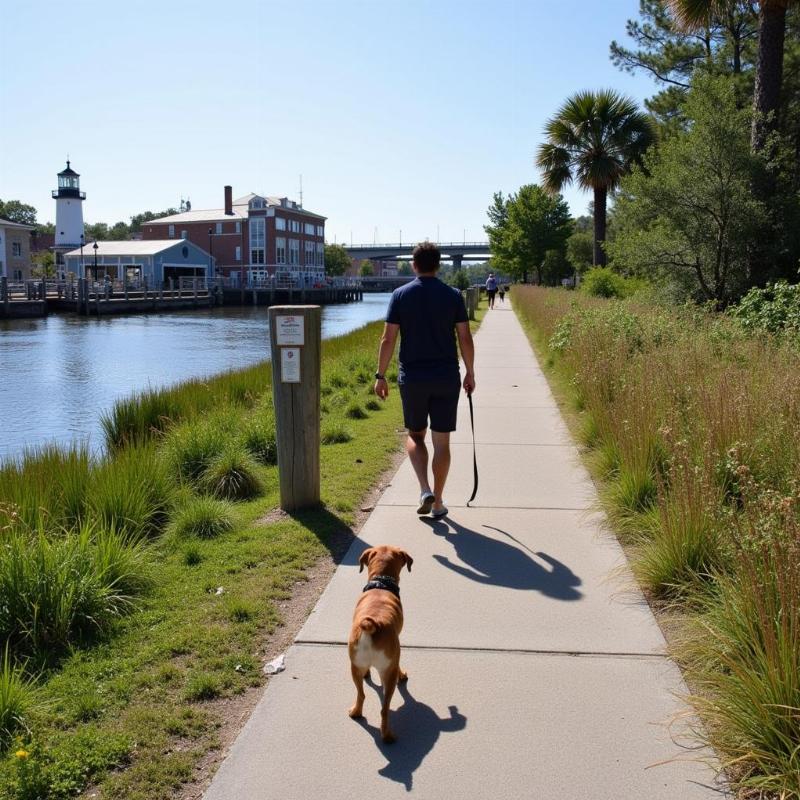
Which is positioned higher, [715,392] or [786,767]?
[715,392]

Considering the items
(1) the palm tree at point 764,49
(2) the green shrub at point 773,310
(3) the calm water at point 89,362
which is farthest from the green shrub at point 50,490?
(1) the palm tree at point 764,49

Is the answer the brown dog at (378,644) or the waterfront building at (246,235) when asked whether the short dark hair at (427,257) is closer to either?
the brown dog at (378,644)

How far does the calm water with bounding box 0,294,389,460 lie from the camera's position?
1528 centimetres

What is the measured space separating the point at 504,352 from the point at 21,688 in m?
15.9

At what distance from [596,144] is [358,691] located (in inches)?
1369

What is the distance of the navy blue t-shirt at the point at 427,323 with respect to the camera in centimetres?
580

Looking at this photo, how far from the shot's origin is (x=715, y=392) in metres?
5.83

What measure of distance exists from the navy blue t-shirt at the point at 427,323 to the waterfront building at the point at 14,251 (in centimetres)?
6901

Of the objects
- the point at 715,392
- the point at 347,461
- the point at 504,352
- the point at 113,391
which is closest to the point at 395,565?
the point at 715,392

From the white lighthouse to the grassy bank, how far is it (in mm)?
91798

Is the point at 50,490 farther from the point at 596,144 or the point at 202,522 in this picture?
the point at 596,144

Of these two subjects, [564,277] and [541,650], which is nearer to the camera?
[541,650]

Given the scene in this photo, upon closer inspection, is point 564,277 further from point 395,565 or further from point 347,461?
point 395,565

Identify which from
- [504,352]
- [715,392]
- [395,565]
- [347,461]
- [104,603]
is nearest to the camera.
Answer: [395,565]
